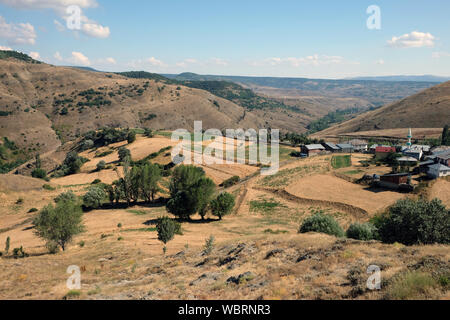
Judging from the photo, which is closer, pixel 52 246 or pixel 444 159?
pixel 52 246

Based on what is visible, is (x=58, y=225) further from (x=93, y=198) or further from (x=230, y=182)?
(x=230, y=182)

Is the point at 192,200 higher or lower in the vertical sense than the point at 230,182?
higher

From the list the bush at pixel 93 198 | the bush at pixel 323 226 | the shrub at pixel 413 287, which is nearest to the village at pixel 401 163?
the bush at pixel 323 226

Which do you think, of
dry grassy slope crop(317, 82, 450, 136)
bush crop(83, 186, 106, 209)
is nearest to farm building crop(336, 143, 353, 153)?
bush crop(83, 186, 106, 209)

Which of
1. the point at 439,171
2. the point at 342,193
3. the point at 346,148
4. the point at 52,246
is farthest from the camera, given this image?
the point at 346,148

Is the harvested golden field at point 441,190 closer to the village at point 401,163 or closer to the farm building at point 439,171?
the farm building at point 439,171

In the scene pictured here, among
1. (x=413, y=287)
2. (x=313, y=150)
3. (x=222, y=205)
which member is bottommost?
(x=222, y=205)

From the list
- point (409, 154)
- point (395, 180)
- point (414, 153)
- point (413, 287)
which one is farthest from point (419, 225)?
point (409, 154)
